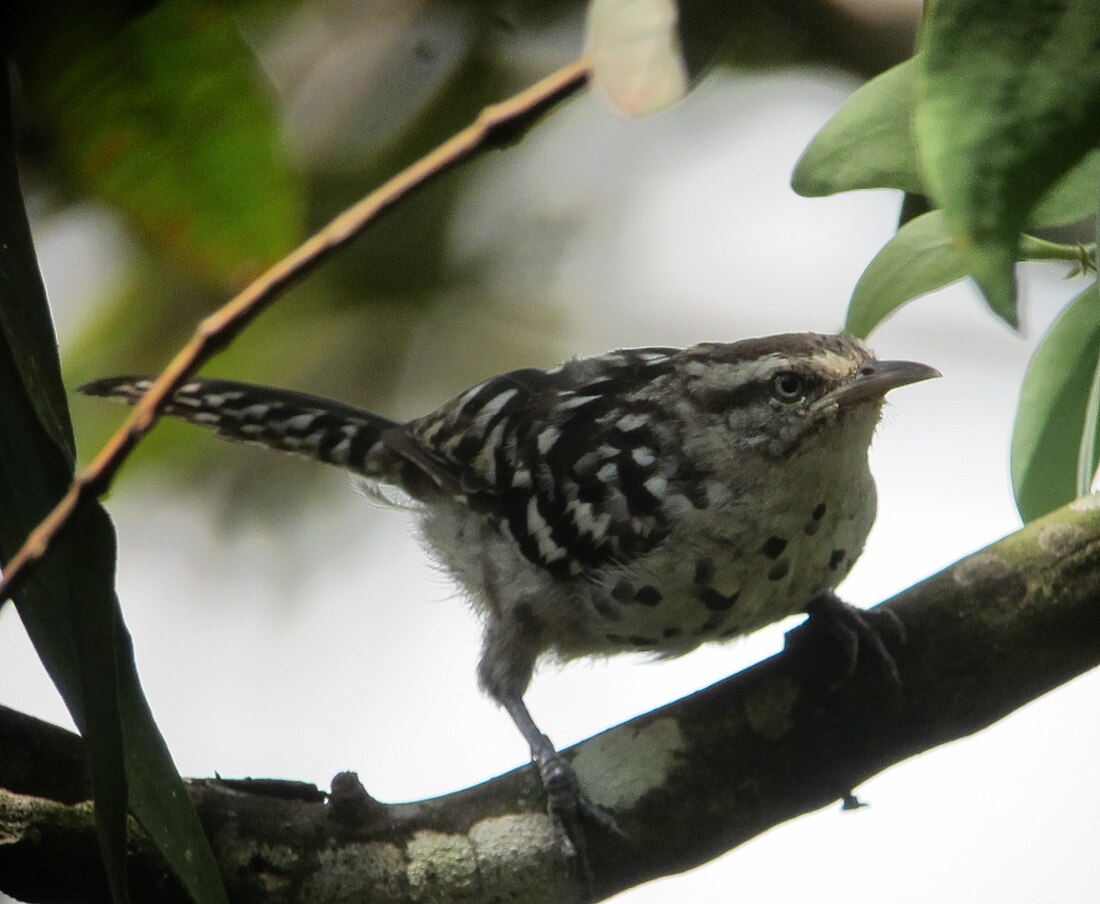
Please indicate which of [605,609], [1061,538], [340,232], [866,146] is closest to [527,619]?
[605,609]

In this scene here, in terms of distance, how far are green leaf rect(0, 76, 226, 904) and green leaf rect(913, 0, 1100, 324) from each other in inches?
30.9

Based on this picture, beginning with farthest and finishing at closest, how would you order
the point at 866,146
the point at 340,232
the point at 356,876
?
the point at 356,876
the point at 866,146
the point at 340,232

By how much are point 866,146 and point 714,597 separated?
1.26m

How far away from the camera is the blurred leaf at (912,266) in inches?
59.6

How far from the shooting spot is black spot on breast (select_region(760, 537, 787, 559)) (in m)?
2.45

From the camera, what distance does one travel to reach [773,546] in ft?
8.03

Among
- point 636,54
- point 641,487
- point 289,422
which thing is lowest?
point 636,54

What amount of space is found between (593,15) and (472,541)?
6.99ft

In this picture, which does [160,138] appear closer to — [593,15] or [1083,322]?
[593,15]

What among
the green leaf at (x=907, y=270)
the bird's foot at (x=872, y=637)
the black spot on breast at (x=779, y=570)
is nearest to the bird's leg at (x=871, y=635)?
the bird's foot at (x=872, y=637)

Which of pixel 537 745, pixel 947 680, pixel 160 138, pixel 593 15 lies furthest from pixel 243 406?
pixel 593 15

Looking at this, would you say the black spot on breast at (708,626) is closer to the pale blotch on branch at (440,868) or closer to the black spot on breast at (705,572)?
the black spot on breast at (705,572)

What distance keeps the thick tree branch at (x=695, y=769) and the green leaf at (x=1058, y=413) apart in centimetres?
28

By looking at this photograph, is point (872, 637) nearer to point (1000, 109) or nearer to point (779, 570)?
point (779, 570)
